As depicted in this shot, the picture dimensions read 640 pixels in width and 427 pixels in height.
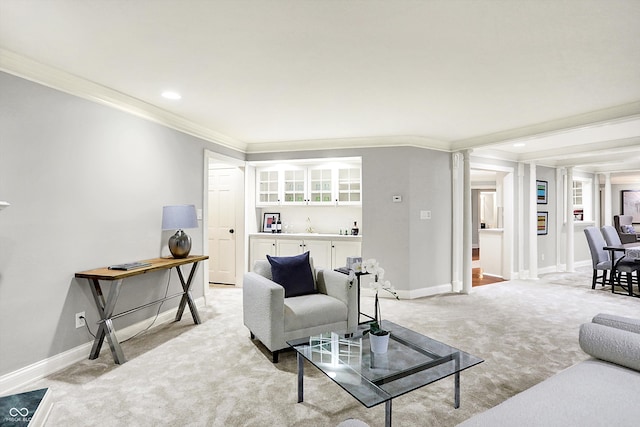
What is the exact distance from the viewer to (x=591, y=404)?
4.40ft

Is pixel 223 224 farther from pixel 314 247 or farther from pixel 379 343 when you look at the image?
pixel 379 343

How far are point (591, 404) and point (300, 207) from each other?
490 cm

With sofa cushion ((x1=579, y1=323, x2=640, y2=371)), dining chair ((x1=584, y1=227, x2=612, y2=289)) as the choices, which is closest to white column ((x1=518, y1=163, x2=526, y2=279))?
dining chair ((x1=584, y1=227, x2=612, y2=289))

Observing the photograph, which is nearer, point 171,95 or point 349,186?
point 171,95

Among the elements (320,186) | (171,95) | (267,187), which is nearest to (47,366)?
(171,95)

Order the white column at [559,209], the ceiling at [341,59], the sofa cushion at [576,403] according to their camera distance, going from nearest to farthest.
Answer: the sofa cushion at [576,403], the ceiling at [341,59], the white column at [559,209]

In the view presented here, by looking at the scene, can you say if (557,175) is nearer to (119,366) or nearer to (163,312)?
(163,312)

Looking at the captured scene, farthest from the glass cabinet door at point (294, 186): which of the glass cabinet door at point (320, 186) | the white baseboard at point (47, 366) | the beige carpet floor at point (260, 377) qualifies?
the white baseboard at point (47, 366)

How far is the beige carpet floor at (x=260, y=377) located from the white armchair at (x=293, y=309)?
23 centimetres

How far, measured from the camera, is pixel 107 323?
2.79m

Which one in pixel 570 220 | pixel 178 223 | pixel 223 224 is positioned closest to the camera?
pixel 178 223

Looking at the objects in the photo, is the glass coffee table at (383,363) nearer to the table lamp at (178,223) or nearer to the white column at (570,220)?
the table lamp at (178,223)

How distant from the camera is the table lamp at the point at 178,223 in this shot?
3.55m

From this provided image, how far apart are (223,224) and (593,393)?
513 cm
